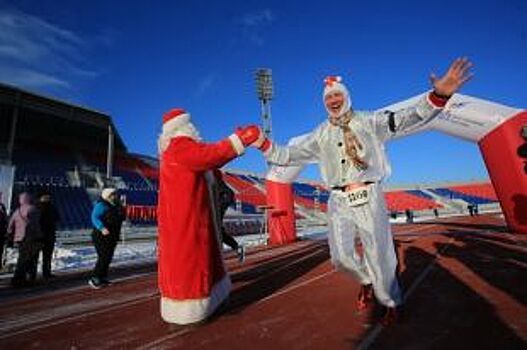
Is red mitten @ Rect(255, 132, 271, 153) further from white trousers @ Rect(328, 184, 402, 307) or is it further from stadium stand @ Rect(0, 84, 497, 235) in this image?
stadium stand @ Rect(0, 84, 497, 235)

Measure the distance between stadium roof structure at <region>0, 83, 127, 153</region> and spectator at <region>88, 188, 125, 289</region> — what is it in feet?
66.7

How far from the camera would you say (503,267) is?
21.0ft

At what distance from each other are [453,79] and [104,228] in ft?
19.1

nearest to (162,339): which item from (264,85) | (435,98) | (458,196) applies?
(435,98)

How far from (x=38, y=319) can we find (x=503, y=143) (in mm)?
10908

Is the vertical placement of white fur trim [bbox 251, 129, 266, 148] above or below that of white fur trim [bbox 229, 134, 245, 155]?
above

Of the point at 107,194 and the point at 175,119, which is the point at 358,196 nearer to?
the point at 175,119

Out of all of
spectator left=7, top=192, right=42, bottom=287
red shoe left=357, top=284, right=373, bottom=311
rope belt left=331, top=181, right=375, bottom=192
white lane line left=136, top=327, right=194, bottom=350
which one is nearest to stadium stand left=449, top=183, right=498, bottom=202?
spectator left=7, top=192, right=42, bottom=287

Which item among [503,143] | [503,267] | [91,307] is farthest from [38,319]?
[503,143]

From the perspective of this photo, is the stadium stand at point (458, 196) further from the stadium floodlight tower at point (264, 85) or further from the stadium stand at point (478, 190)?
the stadium floodlight tower at point (264, 85)

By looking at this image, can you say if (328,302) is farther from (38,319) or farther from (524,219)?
(524,219)

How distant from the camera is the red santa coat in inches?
159

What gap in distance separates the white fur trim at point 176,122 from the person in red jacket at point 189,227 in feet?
0.56

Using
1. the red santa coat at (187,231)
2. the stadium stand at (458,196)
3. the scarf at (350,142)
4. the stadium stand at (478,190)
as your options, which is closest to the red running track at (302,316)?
the red santa coat at (187,231)
